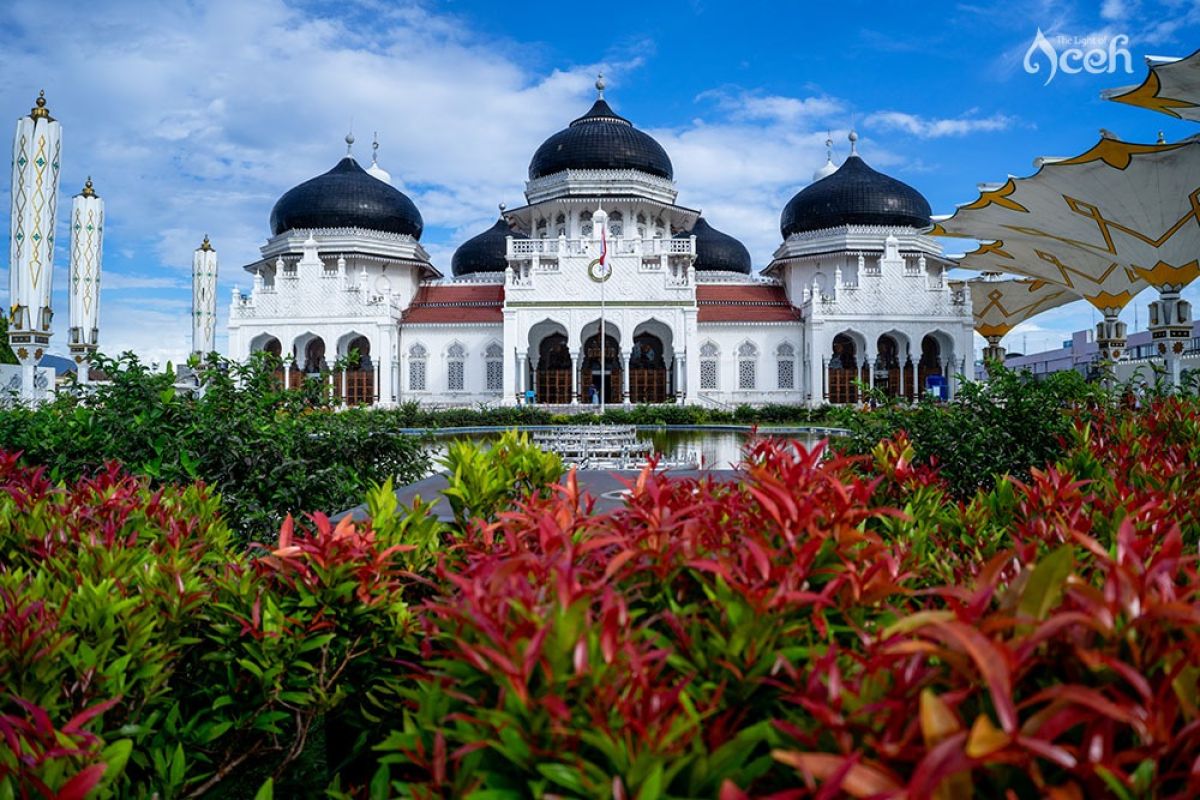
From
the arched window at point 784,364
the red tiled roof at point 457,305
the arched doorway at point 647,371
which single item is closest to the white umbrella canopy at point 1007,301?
the arched window at point 784,364

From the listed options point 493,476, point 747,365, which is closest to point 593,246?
point 747,365

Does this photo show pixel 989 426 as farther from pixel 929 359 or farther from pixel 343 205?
pixel 343 205

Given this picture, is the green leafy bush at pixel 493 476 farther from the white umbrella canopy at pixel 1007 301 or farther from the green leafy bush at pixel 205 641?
the white umbrella canopy at pixel 1007 301

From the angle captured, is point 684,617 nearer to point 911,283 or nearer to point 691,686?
point 691,686

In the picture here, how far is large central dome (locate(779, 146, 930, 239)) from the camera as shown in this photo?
102 feet

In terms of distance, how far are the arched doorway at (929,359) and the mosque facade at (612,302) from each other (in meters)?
0.08

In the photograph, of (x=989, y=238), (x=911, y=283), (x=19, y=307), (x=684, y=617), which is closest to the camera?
(x=684, y=617)

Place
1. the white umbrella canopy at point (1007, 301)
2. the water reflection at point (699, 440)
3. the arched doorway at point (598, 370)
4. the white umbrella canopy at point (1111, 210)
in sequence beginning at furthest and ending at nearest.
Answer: the arched doorway at point (598, 370), the white umbrella canopy at point (1007, 301), the white umbrella canopy at point (1111, 210), the water reflection at point (699, 440)

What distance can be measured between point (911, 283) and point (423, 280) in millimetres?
21840

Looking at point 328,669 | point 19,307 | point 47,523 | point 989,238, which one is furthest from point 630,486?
point 989,238

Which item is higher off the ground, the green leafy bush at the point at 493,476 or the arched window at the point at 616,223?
the arched window at the point at 616,223

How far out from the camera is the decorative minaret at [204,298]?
82.0 feet

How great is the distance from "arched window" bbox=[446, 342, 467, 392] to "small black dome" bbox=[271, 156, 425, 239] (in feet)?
24.2

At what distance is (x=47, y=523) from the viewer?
2547 millimetres
